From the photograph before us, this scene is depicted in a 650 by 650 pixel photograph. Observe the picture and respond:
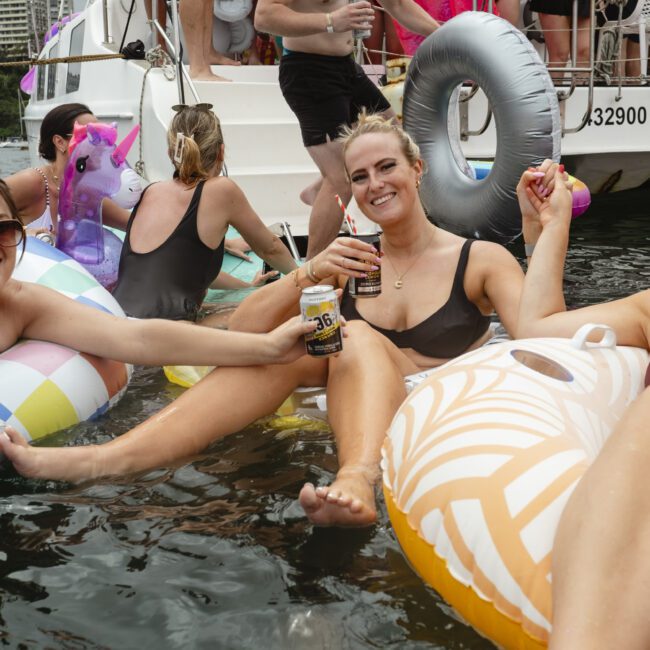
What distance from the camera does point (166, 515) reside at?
2334 millimetres

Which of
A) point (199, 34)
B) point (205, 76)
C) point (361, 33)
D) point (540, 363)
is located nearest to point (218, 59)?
point (205, 76)

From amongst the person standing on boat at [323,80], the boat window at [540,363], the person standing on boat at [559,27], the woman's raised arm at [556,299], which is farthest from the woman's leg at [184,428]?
the person standing on boat at [559,27]

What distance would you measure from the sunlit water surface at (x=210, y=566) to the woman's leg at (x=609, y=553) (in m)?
0.39

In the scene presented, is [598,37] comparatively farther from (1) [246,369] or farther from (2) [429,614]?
(2) [429,614]

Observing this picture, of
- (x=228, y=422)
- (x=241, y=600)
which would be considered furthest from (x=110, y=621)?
(x=228, y=422)

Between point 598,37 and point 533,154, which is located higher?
point 598,37

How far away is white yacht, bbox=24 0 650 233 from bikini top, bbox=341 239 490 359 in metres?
2.98

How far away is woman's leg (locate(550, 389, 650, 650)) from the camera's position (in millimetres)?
1331

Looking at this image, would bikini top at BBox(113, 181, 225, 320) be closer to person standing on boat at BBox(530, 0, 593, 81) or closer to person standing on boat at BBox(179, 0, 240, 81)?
person standing on boat at BBox(179, 0, 240, 81)

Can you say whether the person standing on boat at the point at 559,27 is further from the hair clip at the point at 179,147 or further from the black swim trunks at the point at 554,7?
the hair clip at the point at 179,147

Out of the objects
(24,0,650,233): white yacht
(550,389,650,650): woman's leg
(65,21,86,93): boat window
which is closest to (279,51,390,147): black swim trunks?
(24,0,650,233): white yacht

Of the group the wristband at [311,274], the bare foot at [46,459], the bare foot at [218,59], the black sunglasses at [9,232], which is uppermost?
the bare foot at [218,59]

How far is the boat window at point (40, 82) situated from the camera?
1099 centimetres

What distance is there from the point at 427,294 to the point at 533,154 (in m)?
2.12
